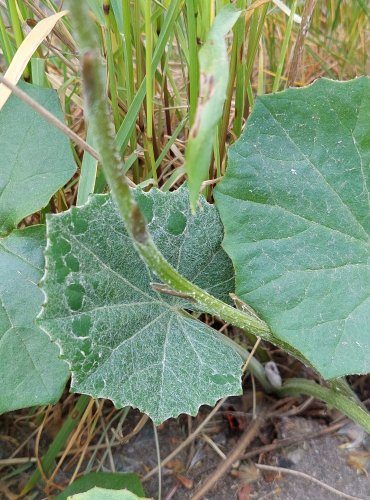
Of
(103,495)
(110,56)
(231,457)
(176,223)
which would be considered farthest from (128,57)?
(231,457)

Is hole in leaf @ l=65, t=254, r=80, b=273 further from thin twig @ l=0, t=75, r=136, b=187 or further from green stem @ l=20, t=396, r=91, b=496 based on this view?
green stem @ l=20, t=396, r=91, b=496

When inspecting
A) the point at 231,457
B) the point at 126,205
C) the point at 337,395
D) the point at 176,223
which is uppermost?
the point at 126,205

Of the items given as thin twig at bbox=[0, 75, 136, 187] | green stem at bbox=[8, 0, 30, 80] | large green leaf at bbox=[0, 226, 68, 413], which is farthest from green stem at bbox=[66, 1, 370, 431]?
green stem at bbox=[8, 0, 30, 80]

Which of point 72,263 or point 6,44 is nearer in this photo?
point 72,263

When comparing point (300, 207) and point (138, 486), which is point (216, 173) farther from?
point (138, 486)

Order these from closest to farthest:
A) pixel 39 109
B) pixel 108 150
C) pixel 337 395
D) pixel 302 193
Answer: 1. pixel 108 150
2. pixel 39 109
3. pixel 302 193
4. pixel 337 395

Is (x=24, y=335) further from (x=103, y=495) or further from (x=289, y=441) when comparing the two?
(x=289, y=441)

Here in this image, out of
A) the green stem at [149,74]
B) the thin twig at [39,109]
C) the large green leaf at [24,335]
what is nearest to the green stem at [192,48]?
the green stem at [149,74]
